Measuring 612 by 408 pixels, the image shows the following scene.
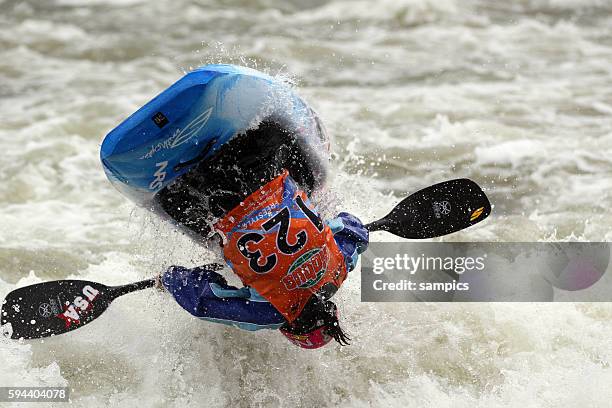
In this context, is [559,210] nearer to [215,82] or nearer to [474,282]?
[474,282]

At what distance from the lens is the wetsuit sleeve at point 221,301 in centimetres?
324

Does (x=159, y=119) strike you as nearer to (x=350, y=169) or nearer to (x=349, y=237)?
(x=349, y=237)

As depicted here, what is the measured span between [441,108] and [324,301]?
4042 millimetres

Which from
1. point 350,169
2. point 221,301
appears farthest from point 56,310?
point 350,169

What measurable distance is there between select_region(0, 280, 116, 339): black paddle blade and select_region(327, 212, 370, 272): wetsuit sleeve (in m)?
0.97

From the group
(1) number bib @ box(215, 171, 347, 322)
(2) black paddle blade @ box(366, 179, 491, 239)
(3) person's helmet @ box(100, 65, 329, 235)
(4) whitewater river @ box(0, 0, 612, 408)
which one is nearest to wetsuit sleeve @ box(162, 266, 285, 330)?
(1) number bib @ box(215, 171, 347, 322)

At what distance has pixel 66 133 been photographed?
670 centimetres

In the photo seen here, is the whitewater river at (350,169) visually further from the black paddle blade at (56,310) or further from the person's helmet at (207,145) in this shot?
the person's helmet at (207,145)

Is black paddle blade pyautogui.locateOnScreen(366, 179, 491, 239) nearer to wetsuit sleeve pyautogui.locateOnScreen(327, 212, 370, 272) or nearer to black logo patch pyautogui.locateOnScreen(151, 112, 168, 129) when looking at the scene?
wetsuit sleeve pyautogui.locateOnScreen(327, 212, 370, 272)

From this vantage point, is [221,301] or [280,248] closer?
[280,248]

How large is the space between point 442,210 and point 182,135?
128 cm

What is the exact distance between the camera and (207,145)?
3393 millimetres

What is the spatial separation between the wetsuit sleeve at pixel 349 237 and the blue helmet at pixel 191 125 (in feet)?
0.92

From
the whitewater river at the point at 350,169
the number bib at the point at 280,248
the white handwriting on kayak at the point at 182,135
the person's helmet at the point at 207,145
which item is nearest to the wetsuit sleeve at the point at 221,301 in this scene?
the number bib at the point at 280,248
